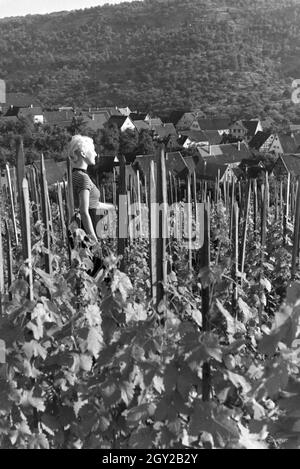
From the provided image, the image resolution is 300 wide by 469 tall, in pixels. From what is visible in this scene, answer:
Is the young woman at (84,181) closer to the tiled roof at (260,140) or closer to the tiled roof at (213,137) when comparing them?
the tiled roof at (260,140)

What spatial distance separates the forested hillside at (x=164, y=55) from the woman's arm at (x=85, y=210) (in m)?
66.6

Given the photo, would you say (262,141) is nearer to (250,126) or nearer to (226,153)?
(226,153)

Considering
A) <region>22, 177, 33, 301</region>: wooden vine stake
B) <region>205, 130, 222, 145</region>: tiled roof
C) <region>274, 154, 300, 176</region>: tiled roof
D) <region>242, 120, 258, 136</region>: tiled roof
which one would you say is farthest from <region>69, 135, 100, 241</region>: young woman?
<region>242, 120, 258, 136</region>: tiled roof

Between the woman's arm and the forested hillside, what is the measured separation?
66628 millimetres

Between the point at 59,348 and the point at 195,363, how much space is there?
0.85 m

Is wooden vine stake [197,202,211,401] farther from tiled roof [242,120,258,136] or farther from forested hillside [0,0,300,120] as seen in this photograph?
forested hillside [0,0,300,120]

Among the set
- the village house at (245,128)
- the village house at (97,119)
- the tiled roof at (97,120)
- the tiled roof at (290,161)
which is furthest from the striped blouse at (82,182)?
the village house at (245,128)

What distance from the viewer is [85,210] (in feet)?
13.2

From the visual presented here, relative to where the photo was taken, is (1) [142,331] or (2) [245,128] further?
(2) [245,128]

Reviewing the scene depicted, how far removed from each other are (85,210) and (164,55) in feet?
340

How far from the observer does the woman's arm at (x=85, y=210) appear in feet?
13.1

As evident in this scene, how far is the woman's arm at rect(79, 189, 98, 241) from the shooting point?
3990 mm

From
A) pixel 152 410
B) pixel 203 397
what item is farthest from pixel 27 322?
pixel 203 397

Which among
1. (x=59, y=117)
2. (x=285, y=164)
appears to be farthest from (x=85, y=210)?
(x=59, y=117)
